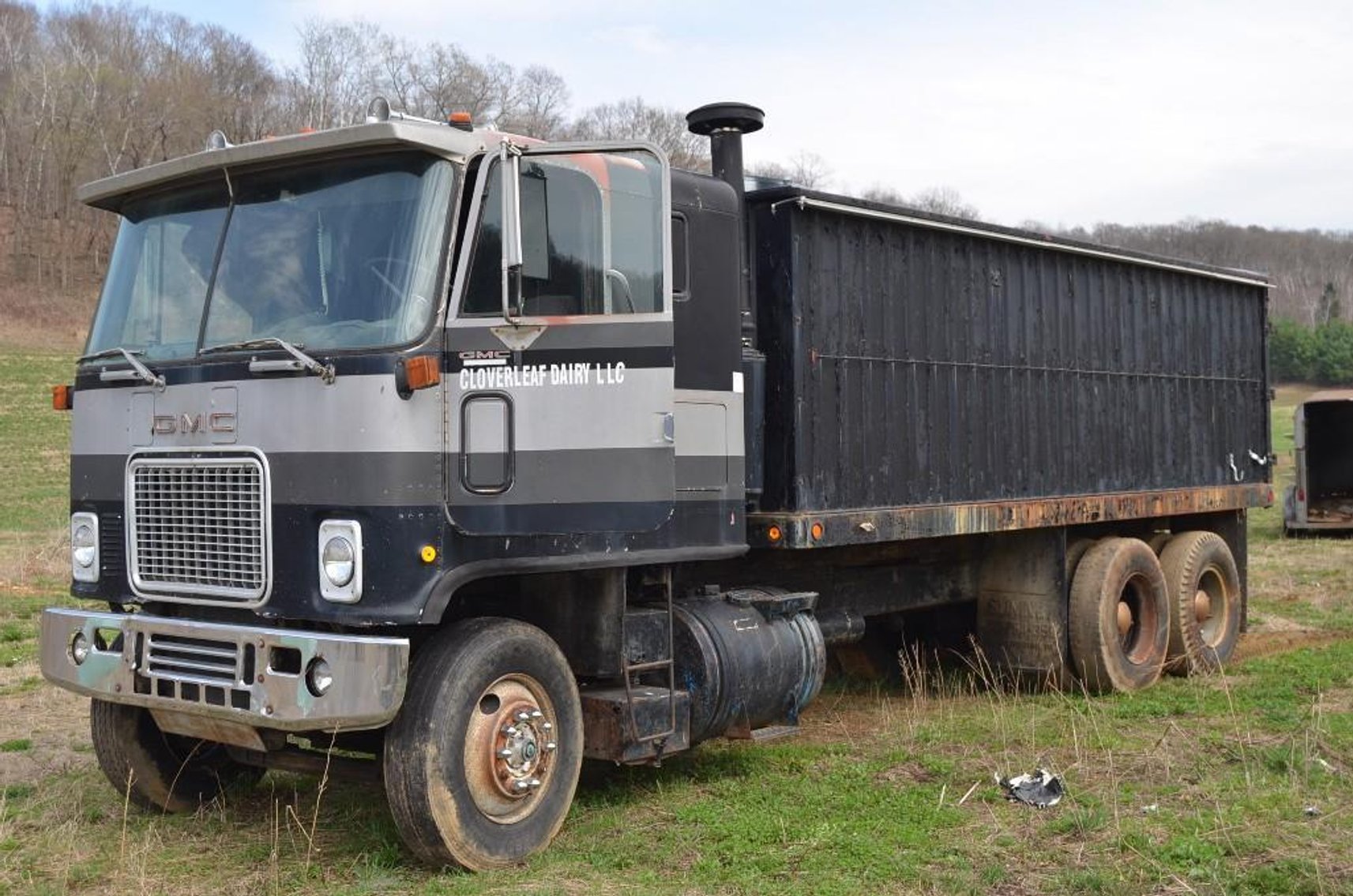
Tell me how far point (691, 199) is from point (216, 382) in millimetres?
2423

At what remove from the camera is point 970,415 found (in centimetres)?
862

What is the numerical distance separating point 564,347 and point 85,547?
2.42 meters

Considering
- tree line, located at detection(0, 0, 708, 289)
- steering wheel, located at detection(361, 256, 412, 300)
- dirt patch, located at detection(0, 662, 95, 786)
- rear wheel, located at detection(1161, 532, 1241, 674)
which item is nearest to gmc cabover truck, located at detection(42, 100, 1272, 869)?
steering wheel, located at detection(361, 256, 412, 300)

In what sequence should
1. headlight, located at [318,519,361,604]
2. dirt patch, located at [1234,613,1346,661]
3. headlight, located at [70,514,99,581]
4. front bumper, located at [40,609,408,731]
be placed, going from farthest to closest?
dirt patch, located at [1234,613,1346,661], headlight, located at [70,514,99,581], headlight, located at [318,519,361,604], front bumper, located at [40,609,408,731]

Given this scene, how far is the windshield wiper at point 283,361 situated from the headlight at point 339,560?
63cm

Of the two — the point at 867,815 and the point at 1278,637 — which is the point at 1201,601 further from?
the point at 867,815

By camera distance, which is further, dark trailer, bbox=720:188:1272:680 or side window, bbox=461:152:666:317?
dark trailer, bbox=720:188:1272:680

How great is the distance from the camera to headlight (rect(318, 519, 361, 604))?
5293 mm

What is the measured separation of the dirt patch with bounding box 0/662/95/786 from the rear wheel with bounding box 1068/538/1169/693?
637 centimetres

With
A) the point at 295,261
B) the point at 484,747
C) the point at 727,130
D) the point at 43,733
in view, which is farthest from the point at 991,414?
the point at 43,733

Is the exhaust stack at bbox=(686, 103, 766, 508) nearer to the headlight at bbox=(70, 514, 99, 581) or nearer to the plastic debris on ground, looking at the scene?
the plastic debris on ground

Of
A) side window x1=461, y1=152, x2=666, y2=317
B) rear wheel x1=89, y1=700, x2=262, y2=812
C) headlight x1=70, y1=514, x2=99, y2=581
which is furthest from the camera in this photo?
rear wheel x1=89, y1=700, x2=262, y2=812

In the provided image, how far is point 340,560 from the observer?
17.5 feet

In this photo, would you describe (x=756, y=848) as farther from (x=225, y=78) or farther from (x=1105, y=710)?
(x=225, y=78)
